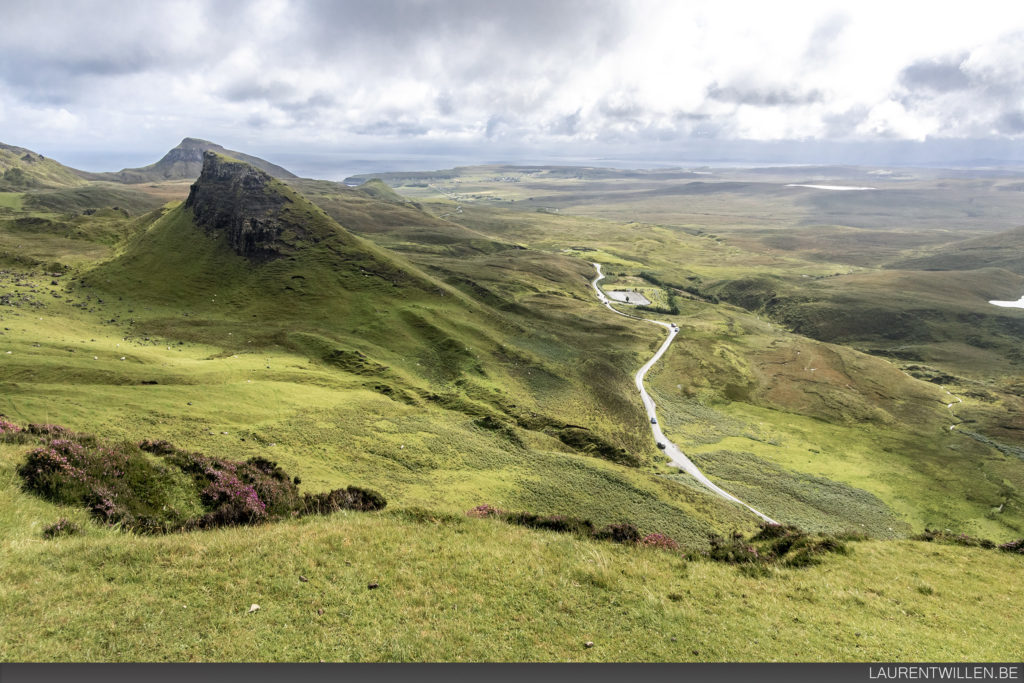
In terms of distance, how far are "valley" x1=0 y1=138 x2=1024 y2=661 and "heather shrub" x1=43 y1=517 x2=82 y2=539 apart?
0.48 metres

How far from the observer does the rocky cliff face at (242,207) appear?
127 metres

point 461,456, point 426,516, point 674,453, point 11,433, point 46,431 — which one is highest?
point 11,433

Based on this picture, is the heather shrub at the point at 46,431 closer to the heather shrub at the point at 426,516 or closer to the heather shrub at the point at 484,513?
the heather shrub at the point at 426,516

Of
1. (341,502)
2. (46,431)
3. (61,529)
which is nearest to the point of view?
(61,529)

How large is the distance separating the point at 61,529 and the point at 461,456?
139 feet

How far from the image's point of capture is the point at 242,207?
136m

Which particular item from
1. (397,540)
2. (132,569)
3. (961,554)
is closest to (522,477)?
(397,540)

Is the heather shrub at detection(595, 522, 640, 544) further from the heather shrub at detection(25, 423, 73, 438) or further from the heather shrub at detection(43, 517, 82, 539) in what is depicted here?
the heather shrub at detection(25, 423, 73, 438)

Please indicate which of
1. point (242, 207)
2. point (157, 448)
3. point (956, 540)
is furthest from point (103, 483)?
point (242, 207)

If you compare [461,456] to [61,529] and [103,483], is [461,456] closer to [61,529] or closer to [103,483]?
[103,483]

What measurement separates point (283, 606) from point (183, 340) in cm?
8627

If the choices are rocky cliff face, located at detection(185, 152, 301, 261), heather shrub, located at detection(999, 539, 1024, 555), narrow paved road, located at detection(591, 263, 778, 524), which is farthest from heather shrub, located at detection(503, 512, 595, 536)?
rocky cliff face, located at detection(185, 152, 301, 261)

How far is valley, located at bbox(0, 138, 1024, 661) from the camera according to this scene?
668 inches

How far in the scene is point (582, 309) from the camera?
6831 inches
